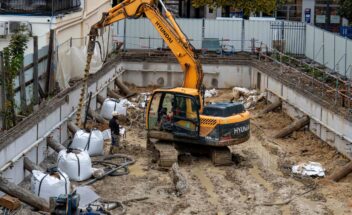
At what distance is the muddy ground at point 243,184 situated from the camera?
778 inches

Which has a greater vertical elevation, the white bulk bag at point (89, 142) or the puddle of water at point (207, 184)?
the white bulk bag at point (89, 142)

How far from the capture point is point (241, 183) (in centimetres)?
2198

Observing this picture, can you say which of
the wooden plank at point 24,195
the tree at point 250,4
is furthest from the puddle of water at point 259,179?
the tree at point 250,4

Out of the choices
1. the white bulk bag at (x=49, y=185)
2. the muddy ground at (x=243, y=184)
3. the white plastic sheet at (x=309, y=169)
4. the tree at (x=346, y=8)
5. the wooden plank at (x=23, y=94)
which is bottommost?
the muddy ground at (x=243, y=184)

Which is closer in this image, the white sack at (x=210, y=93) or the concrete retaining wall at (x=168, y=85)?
the concrete retaining wall at (x=168, y=85)

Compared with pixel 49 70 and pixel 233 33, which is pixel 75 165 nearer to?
pixel 49 70

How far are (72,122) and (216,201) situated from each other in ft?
24.7

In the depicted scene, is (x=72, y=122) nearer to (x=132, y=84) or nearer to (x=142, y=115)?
(x=142, y=115)

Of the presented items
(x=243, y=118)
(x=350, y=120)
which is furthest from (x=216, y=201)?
(x=350, y=120)

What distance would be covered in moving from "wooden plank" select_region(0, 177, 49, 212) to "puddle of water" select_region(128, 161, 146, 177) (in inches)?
179

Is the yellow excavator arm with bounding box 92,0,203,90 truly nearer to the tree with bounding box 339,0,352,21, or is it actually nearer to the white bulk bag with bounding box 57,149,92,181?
the white bulk bag with bounding box 57,149,92,181

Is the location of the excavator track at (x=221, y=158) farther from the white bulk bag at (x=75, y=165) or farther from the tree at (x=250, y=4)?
the tree at (x=250, y=4)

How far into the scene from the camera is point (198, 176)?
23.0 metres

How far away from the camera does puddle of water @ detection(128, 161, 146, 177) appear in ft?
75.3
